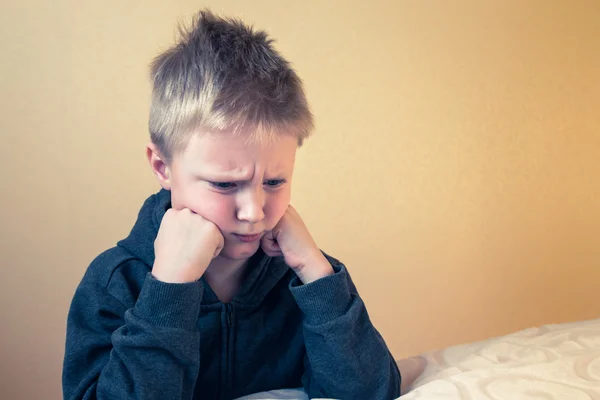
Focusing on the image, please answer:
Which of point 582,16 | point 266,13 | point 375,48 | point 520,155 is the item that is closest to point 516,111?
point 520,155

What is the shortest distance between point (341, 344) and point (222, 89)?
41 cm

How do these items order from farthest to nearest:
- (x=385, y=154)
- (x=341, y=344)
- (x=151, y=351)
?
(x=385, y=154) → (x=341, y=344) → (x=151, y=351)

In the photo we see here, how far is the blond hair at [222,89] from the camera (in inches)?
34.6

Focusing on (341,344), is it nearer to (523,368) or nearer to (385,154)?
(523,368)

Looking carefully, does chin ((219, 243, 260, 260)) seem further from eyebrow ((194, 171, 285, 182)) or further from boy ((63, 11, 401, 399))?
eyebrow ((194, 171, 285, 182))

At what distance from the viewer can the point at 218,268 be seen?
1.03 meters

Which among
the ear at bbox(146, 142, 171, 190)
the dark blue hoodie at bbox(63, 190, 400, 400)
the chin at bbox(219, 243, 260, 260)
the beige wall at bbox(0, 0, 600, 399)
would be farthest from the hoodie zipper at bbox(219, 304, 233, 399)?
the beige wall at bbox(0, 0, 600, 399)

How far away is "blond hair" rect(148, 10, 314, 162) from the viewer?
878mm

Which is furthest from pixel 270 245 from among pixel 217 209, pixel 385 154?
pixel 385 154

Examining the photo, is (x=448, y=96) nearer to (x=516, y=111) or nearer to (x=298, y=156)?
(x=516, y=111)

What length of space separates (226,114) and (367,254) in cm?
110

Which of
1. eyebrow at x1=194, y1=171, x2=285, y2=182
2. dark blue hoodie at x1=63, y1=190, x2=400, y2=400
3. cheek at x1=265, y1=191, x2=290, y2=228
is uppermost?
eyebrow at x1=194, y1=171, x2=285, y2=182

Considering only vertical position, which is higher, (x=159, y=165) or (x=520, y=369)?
(x=159, y=165)

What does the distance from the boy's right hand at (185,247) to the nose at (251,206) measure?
51 mm
